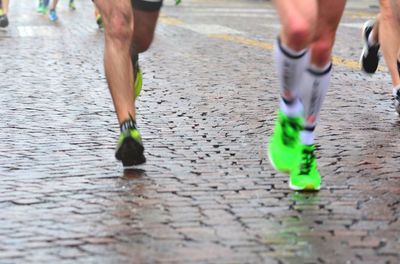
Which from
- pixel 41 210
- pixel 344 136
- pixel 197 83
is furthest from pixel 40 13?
pixel 41 210

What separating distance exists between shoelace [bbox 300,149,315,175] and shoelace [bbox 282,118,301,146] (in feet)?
0.45

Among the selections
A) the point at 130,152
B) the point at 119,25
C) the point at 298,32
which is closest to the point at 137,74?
the point at 119,25

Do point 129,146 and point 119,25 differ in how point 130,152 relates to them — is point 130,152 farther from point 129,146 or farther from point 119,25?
point 119,25

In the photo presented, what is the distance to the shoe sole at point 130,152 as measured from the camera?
4.94 meters

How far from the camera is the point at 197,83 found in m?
8.77

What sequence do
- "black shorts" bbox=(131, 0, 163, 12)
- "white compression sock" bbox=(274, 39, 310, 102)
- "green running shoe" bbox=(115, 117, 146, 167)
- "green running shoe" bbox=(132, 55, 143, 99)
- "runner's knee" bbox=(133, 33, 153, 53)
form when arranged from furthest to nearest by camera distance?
"green running shoe" bbox=(132, 55, 143, 99) → "runner's knee" bbox=(133, 33, 153, 53) → "black shorts" bbox=(131, 0, 163, 12) → "green running shoe" bbox=(115, 117, 146, 167) → "white compression sock" bbox=(274, 39, 310, 102)

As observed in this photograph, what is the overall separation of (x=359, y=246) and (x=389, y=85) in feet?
16.8

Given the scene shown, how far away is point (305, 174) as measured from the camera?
4609 mm

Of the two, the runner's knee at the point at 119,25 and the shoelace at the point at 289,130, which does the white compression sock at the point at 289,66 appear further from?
the runner's knee at the point at 119,25

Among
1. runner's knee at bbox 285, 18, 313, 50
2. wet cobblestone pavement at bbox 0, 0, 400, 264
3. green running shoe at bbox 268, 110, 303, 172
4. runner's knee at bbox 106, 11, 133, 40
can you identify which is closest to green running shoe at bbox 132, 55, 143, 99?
wet cobblestone pavement at bbox 0, 0, 400, 264

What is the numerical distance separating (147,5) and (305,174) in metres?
1.26

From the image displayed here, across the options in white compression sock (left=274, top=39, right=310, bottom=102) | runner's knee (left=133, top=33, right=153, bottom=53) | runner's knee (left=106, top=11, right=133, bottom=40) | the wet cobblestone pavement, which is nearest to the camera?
the wet cobblestone pavement

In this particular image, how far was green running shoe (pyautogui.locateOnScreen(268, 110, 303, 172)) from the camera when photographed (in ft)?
14.7

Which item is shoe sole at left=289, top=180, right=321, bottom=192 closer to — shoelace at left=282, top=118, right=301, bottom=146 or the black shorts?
shoelace at left=282, top=118, right=301, bottom=146
